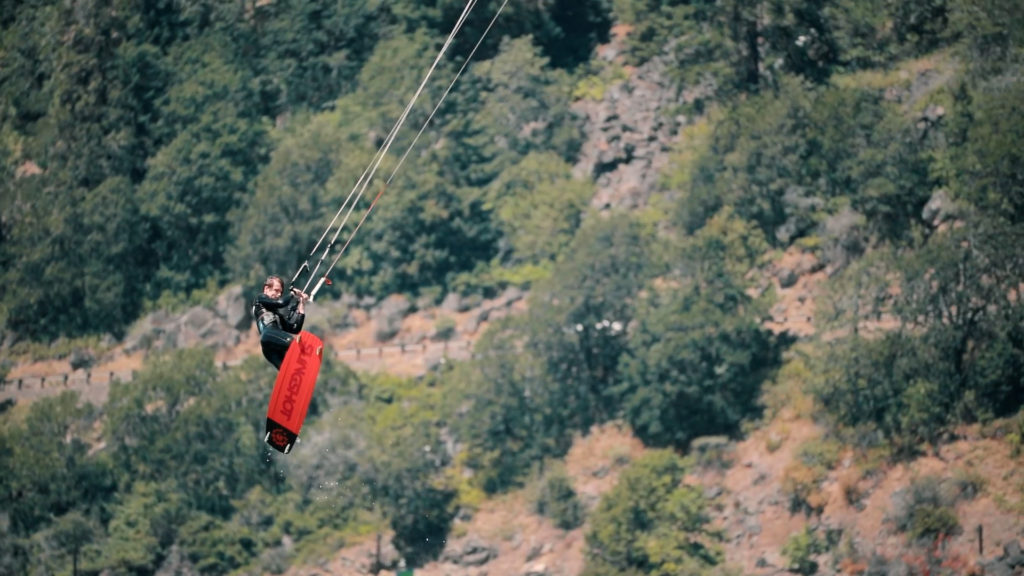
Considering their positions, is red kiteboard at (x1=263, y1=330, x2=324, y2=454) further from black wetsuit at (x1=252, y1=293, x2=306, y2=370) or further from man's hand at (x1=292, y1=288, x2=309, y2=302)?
man's hand at (x1=292, y1=288, x2=309, y2=302)

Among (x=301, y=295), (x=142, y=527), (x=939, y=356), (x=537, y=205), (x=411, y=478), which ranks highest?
(x=301, y=295)

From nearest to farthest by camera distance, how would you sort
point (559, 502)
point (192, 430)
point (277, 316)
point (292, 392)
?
point (277, 316), point (292, 392), point (559, 502), point (192, 430)

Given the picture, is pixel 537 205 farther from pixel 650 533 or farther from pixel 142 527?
pixel 142 527

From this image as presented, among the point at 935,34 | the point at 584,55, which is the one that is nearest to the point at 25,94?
the point at 584,55

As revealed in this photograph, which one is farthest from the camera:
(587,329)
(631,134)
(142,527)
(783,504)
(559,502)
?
(631,134)

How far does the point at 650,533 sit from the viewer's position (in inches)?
2554

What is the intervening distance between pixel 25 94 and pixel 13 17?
543cm

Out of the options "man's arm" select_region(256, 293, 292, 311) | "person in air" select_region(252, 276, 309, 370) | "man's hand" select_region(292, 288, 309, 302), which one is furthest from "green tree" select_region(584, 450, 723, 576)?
"man's hand" select_region(292, 288, 309, 302)

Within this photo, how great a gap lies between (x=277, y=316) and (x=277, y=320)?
116mm

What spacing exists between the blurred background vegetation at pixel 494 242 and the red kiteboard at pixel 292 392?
3150 cm

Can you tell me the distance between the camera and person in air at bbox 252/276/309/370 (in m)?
32.4

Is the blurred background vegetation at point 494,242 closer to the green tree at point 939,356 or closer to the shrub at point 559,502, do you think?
the green tree at point 939,356

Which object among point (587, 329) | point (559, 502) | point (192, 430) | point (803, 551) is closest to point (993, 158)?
point (587, 329)

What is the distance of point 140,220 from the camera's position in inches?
3329
